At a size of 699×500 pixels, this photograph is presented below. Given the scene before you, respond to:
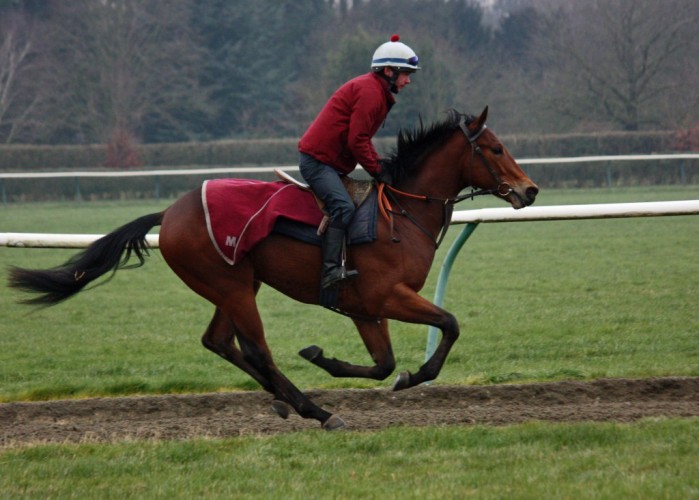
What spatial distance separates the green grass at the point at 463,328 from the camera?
7355 millimetres

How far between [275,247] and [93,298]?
6.93 metres

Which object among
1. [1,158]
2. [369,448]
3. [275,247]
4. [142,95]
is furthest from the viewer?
[142,95]

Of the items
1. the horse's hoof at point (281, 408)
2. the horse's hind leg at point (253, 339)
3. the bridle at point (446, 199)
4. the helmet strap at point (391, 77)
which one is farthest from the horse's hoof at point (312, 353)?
the helmet strap at point (391, 77)

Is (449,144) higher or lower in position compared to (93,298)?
higher

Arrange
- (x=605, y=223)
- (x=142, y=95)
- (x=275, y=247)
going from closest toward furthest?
(x=275, y=247) < (x=605, y=223) < (x=142, y=95)

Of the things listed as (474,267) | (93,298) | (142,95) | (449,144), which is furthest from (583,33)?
(449,144)

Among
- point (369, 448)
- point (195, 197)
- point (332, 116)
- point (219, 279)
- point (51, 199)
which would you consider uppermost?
point (332, 116)

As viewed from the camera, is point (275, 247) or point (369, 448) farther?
point (275, 247)

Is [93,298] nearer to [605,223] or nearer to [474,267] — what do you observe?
[474,267]

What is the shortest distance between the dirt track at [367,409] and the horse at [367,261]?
268mm

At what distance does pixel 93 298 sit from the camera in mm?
12312

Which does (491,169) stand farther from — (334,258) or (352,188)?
(334,258)

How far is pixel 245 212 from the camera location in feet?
19.2

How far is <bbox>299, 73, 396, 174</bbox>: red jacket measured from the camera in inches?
227
